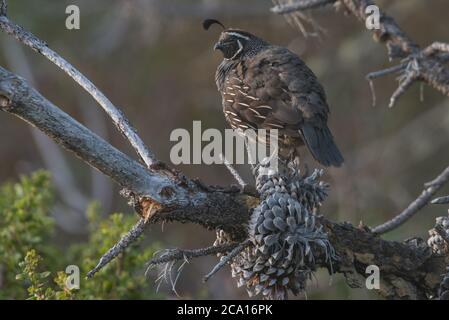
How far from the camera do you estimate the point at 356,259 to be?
3441 millimetres

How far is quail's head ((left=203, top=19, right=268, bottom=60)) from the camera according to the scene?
17.6 ft

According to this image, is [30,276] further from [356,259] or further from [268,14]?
[268,14]

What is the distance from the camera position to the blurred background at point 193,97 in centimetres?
799

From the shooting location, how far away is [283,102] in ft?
15.8

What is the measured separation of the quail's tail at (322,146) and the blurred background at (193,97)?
2148 millimetres

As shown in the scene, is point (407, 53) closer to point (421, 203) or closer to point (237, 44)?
point (421, 203)

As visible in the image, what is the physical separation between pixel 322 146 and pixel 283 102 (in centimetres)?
36

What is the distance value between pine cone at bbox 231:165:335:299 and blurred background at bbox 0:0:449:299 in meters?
3.62

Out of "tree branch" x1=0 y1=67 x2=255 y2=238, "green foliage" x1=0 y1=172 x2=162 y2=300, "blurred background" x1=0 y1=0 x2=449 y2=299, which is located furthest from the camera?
"blurred background" x1=0 y1=0 x2=449 y2=299

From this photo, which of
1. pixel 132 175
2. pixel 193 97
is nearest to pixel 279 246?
pixel 132 175

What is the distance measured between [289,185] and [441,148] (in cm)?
622

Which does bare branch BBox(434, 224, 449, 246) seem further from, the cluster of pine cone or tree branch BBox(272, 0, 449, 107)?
tree branch BBox(272, 0, 449, 107)

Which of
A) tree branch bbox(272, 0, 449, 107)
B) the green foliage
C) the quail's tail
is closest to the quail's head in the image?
the quail's tail
